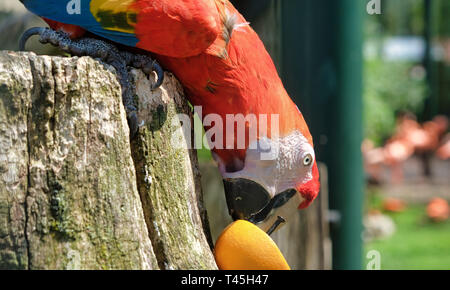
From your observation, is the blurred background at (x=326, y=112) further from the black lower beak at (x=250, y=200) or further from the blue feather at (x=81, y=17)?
the black lower beak at (x=250, y=200)

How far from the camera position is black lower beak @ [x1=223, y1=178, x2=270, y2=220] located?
4.43ft

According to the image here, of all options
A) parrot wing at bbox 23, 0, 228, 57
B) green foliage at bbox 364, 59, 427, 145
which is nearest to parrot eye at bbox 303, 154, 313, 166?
parrot wing at bbox 23, 0, 228, 57

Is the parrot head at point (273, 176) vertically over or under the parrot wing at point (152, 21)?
under

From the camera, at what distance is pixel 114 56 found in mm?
1184

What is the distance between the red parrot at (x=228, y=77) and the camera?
1168 millimetres

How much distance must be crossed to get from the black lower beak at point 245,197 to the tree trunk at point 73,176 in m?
0.25

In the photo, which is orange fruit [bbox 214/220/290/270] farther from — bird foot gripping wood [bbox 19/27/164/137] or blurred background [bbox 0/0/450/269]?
blurred background [bbox 0/0/450/269]

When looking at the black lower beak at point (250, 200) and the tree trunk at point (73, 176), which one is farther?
the black lower beak at point (250, 200)

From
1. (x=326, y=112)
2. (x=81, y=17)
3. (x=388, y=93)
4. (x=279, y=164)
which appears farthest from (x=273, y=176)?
(x=388, y=93)

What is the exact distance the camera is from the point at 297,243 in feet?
6.53

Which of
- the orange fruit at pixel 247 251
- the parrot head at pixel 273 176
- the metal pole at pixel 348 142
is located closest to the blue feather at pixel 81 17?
the parrot head at pixel 273 176

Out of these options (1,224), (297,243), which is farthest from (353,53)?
(1,224)

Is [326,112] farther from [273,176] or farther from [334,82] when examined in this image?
[273,176]
